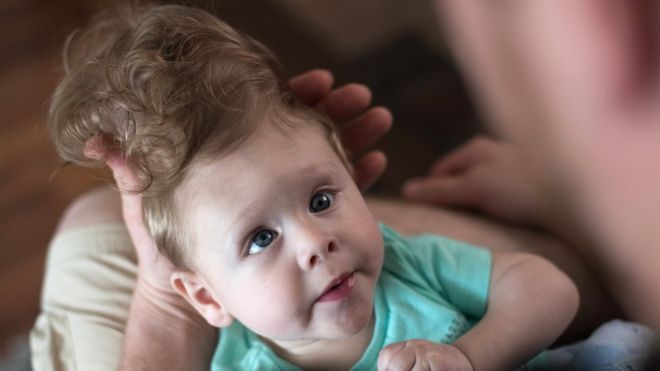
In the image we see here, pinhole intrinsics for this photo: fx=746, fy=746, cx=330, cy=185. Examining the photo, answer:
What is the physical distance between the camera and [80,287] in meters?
1.10

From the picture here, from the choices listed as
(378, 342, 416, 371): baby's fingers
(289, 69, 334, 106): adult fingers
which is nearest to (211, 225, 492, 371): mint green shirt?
(378, 342, 416, 371): baby's fingers

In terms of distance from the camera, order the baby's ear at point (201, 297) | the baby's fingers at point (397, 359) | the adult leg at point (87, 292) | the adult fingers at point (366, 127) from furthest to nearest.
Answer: the adult fingers at point (366, 127), the adult leg at point (87, 292), the baby's ear at point (201, 297), the baby's fingers at point (397, 359)

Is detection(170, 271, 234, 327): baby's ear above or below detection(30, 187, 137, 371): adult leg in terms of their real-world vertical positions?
above

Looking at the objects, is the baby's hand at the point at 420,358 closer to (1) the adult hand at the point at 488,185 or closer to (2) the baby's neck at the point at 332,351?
(2) the baby's neck at the point at 332,351

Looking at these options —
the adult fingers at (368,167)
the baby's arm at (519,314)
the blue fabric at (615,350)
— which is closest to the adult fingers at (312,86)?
the adult fingers at (368,167)

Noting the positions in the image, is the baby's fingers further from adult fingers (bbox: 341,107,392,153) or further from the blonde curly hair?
adult fingers (bbox: 341,107,392,153)

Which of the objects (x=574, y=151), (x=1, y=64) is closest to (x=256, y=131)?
(x=574, y=151)

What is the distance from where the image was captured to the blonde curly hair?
2.60 ft

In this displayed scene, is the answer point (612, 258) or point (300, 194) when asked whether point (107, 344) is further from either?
point (612, 258)

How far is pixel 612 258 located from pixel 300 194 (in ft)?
1.12

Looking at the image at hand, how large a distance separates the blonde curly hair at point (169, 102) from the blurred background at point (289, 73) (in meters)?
0.68

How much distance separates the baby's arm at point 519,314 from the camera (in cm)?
83

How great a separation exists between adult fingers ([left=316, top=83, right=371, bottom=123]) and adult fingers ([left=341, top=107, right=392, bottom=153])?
0.02m

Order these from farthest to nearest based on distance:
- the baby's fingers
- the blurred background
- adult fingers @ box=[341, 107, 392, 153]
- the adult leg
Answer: the blurred background < adult fingers @ box=[341, 107, 392, 153] < the adult leg < the baby's fingers
